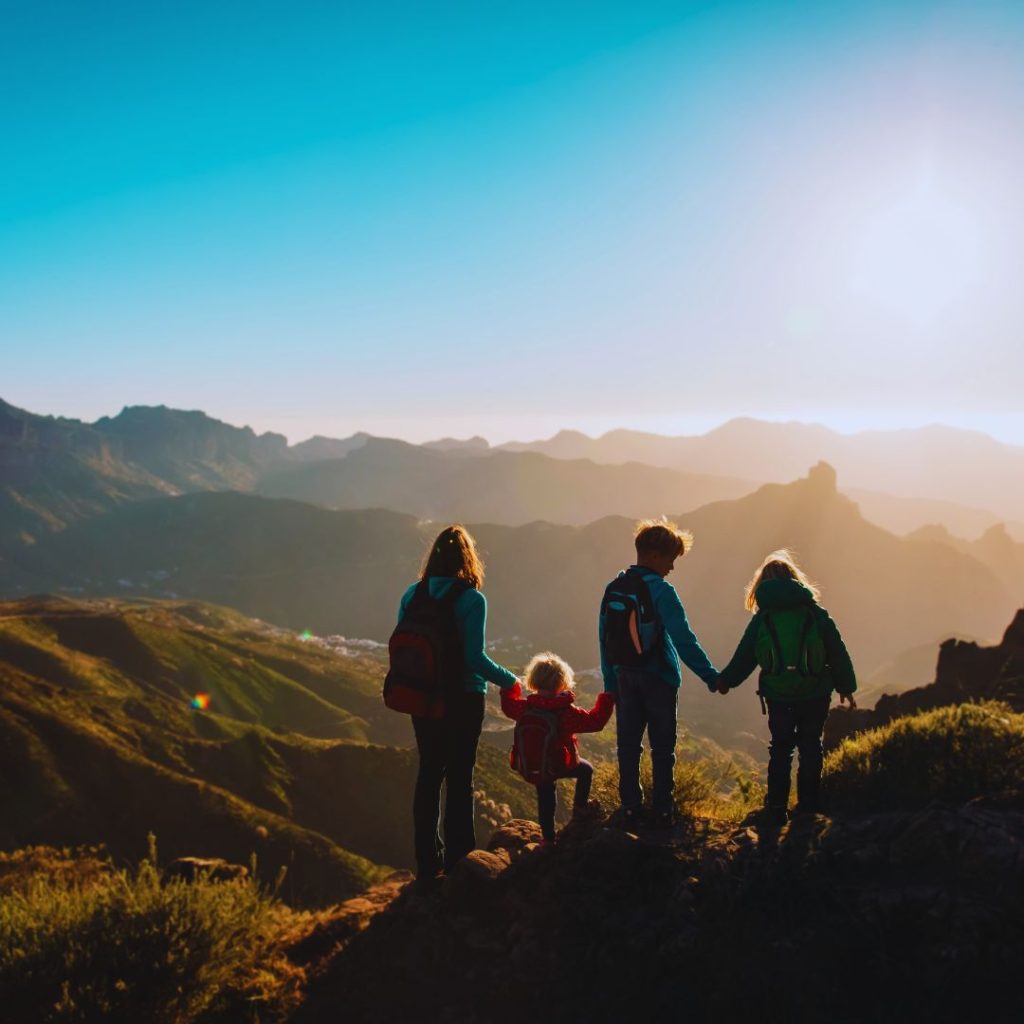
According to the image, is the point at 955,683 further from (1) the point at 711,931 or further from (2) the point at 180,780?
(2) the point at 180,780

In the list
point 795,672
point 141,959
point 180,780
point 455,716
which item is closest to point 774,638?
point 795,672

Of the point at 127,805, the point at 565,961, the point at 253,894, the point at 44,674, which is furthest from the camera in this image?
the point at 44,674

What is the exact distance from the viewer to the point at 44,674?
7625 cm

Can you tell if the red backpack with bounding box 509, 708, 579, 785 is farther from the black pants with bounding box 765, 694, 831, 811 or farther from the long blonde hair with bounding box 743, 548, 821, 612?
the long blonde hair with bounding box 743, 548, 821, 612

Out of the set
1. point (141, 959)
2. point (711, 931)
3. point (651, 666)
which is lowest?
point (141, 959)

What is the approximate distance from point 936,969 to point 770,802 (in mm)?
2343

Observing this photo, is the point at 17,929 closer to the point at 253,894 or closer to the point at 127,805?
the point at 253,894

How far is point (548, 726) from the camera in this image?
6.10 metres

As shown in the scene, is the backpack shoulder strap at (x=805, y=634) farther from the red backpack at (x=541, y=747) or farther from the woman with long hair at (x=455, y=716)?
the woman with long hair at (x=455, y=716)

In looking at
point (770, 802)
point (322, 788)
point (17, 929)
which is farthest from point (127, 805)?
point (770, 802)

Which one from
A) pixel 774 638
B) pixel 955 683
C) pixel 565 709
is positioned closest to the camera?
pixel 774 638

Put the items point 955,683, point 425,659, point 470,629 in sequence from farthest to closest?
point 955,683
point 470,629
point 425,659

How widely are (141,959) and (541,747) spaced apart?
345 cm

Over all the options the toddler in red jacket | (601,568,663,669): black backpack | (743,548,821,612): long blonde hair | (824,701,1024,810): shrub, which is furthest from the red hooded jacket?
(824,701,1024,810): shrub
